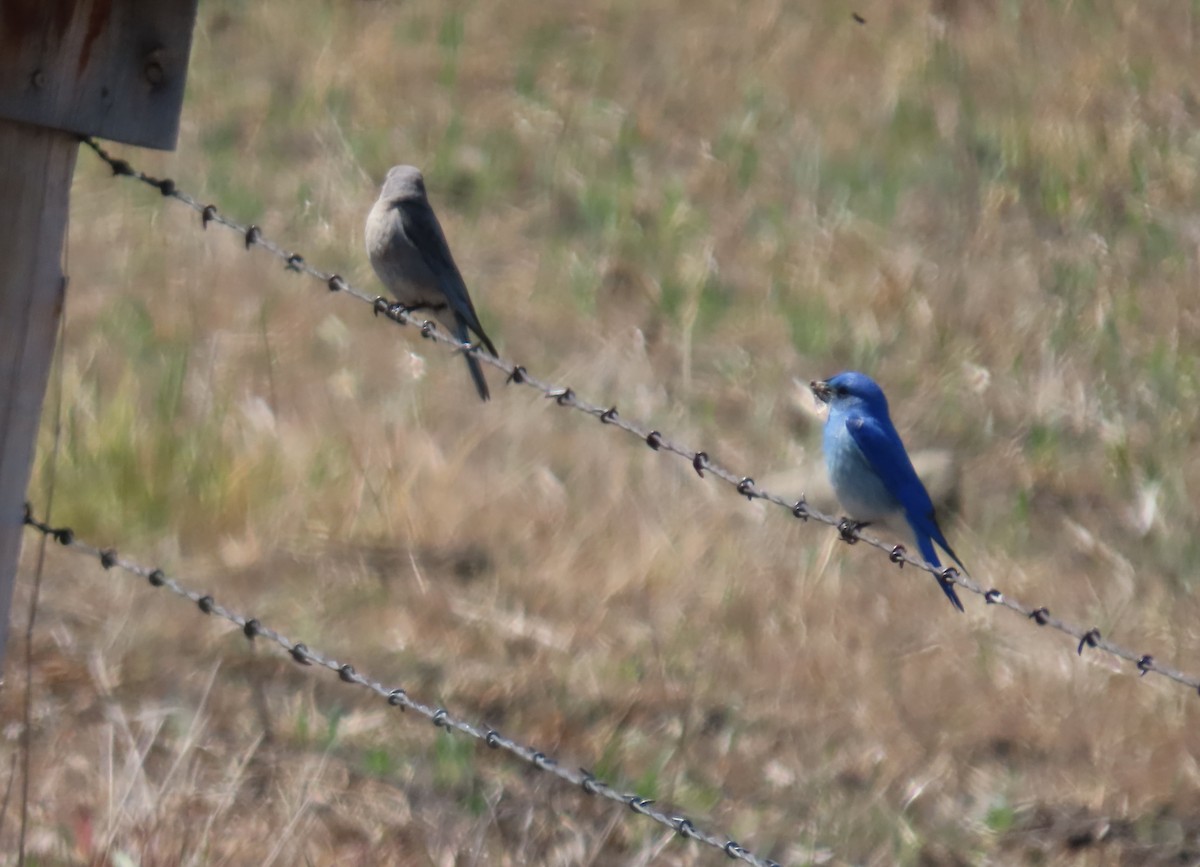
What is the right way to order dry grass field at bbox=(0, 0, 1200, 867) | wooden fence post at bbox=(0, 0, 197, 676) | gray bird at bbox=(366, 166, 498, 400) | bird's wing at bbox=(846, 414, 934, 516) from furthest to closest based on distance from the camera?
gray bird at bbox=(366, 166, 498, 400)
dry grass field at bbox=(0, 0, 1200, 867)
bird's wing at bbox=(846, 414, 934, 516)
wooden fence post at bbox=(0, 0, 197, 676)

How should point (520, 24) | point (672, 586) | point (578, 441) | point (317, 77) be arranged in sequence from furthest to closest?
point (520, 24)
point (317, 77)
point (578, 441)
point (672, 586)

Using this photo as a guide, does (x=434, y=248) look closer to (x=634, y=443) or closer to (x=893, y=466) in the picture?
(x=893, y=466)

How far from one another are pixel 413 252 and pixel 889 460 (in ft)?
6.15

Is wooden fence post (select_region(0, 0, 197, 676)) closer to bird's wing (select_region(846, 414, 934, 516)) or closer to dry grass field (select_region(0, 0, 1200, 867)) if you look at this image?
dry grass field (select_region(0, 0, 1200, 867))

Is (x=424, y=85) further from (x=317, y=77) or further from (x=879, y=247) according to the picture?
(x=879, y=247)

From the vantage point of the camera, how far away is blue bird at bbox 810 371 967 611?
4898 mm

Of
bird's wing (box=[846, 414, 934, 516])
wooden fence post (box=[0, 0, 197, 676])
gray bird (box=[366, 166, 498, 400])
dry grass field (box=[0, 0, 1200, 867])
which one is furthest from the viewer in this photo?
gray bird (box=[366, 166, 498, 400])

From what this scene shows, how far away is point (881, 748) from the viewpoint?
5.97m

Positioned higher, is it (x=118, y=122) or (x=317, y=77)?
(x=118, y=122)

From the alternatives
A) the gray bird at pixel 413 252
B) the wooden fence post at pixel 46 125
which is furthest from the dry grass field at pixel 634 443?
the wooden fence post at pixel 46 125

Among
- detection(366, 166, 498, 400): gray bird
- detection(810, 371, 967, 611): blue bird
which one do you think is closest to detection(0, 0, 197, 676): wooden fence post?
detection(810, 371, 967, 611): blue bird

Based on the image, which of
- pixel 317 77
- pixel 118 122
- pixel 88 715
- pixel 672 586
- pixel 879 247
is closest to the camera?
pixel 118 122

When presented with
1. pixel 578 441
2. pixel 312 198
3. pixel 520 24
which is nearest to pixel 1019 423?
pixel 578 441

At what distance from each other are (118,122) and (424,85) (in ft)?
26.0
